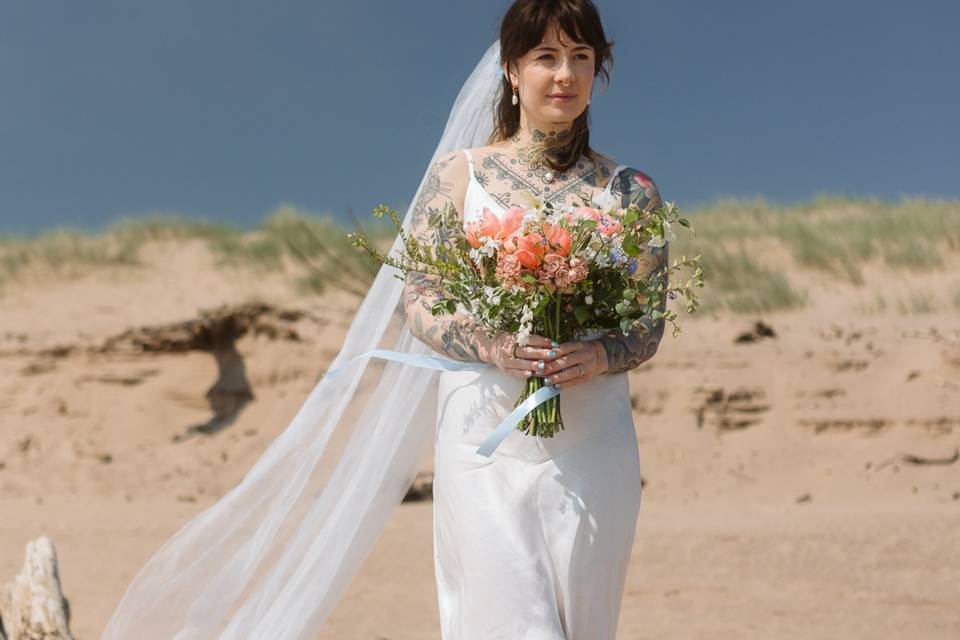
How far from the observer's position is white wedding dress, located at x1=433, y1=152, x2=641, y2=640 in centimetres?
337

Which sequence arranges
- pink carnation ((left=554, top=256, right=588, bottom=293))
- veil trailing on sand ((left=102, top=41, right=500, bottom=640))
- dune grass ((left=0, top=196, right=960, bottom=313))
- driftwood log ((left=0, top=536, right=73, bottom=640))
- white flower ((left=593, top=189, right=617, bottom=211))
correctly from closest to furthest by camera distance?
pink carnation ((left=554, top=256, right=588, bottom=293))
white flower ((left=593, top=189, right=617, bottom=211))
veil trailing on sand ((left=102, top=41, right=500, bottom=640))
driftwood log ((left=0, top=536, right=73, bottom=640))
dune grass ((left=0, top=196, right=960, bottom=313))

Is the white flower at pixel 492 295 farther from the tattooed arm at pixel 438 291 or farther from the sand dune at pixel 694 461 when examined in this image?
the sand dune at pixel 694 461

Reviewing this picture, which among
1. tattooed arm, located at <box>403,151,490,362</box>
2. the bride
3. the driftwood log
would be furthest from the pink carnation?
the driftwood log

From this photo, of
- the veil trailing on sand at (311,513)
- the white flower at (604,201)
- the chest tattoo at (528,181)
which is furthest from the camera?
the veil trailing on sand at (311,513)

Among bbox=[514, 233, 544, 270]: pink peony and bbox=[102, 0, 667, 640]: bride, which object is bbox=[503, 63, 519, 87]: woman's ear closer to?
bbox=[102, 0, 667, 640]: bride

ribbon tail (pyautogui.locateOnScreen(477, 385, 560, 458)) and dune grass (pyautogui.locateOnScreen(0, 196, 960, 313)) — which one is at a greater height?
dune grass (pyautogui.locateOnScreen(0, 196, 960, 313))

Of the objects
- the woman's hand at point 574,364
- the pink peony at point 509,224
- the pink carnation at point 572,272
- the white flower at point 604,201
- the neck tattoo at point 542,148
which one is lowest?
the woman's hand at point 574,364

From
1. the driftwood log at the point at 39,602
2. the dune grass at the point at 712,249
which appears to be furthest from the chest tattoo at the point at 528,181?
the dune grass at the point at 712,249

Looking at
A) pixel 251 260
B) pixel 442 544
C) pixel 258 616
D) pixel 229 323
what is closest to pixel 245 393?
pixel 229 323

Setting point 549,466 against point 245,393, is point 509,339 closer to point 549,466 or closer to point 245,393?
point 549,466

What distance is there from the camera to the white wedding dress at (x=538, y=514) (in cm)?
337

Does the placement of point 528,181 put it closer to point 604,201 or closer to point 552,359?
point 604,201

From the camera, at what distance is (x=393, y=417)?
4281 millimetres

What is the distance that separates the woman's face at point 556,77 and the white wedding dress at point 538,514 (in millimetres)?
357
